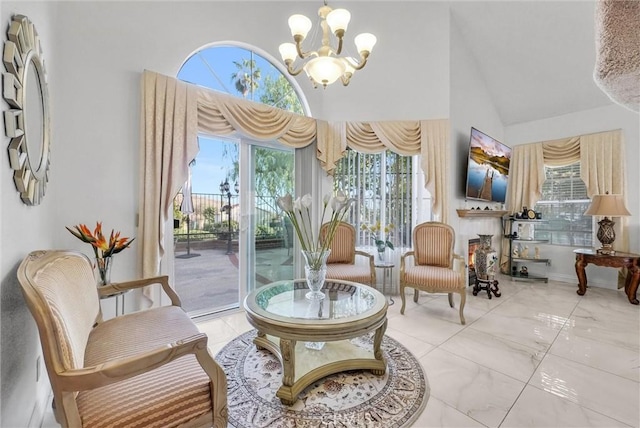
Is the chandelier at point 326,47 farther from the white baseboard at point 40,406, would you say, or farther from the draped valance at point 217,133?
the white baseboard at point 40,406

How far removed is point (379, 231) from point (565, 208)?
335 centimetres

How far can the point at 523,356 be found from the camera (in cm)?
215

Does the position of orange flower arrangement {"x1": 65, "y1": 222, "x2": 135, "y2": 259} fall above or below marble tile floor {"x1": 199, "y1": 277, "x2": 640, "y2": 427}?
above

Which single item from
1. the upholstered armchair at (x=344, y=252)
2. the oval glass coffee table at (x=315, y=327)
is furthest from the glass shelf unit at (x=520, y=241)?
the oval glass coffee table at (x=315, y=327)

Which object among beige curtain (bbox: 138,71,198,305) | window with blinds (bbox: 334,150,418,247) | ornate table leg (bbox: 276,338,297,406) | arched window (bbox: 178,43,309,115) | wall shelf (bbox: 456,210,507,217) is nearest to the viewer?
ornate table leg (bbox: 276,338,297,406)

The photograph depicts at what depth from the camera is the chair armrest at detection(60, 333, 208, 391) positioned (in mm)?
873

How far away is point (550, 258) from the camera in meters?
4.52

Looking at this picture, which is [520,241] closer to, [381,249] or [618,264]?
[618,264]

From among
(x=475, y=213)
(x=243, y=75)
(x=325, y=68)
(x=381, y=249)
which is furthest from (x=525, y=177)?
(x=243, y=75)

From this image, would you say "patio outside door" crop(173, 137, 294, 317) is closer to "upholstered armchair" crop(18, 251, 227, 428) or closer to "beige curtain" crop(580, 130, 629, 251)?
"upholstered armchair" crop(18, 251, 227, 428)

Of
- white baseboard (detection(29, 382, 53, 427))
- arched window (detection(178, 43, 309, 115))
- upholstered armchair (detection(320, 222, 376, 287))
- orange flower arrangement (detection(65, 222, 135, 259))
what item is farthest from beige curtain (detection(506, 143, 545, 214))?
white baseboard (detection(29, 382, 53, 427))

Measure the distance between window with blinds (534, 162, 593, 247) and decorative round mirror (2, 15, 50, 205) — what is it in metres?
6.15

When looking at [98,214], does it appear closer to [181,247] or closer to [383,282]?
[181,247]

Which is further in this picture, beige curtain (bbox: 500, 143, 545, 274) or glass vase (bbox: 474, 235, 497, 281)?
beige curtain (bbox: 500, 143, 545, 274)
